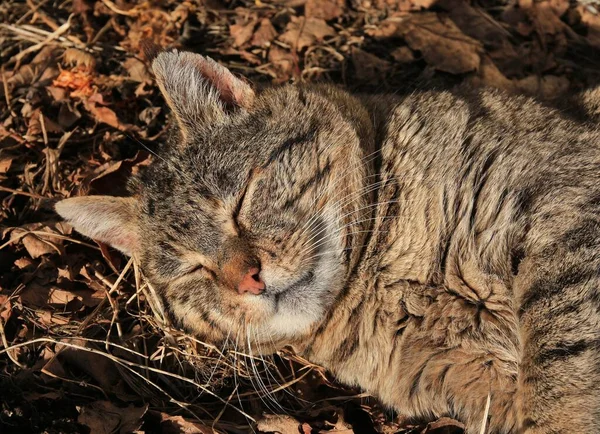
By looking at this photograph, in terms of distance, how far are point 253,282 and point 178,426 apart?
1161 millimetres

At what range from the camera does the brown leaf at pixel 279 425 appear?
13.4ft

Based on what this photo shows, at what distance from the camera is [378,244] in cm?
392

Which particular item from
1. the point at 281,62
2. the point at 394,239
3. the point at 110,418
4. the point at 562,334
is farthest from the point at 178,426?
the point at 281,62

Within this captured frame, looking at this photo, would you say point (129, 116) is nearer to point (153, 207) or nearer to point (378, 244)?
point (153, 207)

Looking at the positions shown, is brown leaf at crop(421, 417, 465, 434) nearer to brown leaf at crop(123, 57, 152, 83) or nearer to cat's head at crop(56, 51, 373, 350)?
cat's head at crop(56, 51, 373, 350)

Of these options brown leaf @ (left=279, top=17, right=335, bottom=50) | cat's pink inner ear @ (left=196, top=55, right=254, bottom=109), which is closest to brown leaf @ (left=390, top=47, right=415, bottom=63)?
brown leaf @ (left=279, top=17, right=335, bottom=50)

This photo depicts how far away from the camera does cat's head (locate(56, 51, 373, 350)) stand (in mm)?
3781

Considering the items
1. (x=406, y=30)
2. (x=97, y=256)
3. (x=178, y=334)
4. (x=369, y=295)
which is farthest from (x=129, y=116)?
(x=369, y=295)

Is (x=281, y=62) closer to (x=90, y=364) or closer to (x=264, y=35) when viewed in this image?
(x=264, y=35)

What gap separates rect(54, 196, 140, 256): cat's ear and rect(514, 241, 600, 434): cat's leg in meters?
2.57

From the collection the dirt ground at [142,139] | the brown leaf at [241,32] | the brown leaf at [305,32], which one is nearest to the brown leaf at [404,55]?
the dirt ground at [142,139]

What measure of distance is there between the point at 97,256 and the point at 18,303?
697 mm

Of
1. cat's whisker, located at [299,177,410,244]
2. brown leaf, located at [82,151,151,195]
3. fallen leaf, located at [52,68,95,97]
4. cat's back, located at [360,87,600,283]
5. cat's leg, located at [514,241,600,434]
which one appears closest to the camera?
cat's leg, located at [514,241,600,434]

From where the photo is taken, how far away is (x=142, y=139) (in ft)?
18.4
